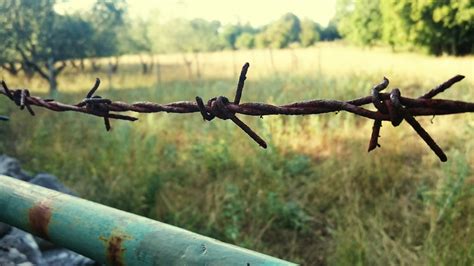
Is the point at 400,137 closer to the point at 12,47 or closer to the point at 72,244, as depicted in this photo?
the point at 72,244

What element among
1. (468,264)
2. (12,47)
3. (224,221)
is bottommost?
(224,221)

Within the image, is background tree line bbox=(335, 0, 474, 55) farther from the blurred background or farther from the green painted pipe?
the green painted pipe

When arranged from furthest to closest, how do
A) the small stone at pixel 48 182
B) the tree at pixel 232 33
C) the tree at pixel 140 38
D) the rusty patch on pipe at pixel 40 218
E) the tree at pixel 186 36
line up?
the tree at pixel 232 33
the tree at pixel 186 36
the tree at pixel 140 38
the small stone at pixel 48 182
the rusty patch on pipe at pixel 40 218

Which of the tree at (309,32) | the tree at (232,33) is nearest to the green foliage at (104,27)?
the tree at (309,32)

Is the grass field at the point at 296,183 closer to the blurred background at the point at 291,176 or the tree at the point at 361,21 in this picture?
the blurred background at the point at 291,176

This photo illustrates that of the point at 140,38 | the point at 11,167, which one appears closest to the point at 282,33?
the point at 140,38

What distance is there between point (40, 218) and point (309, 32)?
3996 centimetres

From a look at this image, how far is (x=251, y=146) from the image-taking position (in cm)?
471

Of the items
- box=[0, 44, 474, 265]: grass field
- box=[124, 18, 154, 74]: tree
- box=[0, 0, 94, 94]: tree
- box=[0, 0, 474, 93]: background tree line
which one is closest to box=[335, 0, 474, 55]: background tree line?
box=[0, 0, 474, 93]: background tree line

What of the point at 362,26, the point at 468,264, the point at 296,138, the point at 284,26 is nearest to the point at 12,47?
the point at 296,138

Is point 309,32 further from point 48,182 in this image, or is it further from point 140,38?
point 48,182

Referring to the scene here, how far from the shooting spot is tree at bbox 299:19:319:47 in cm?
3820

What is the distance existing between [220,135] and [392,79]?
444 cm

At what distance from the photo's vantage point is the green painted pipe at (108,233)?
663 millimetres
